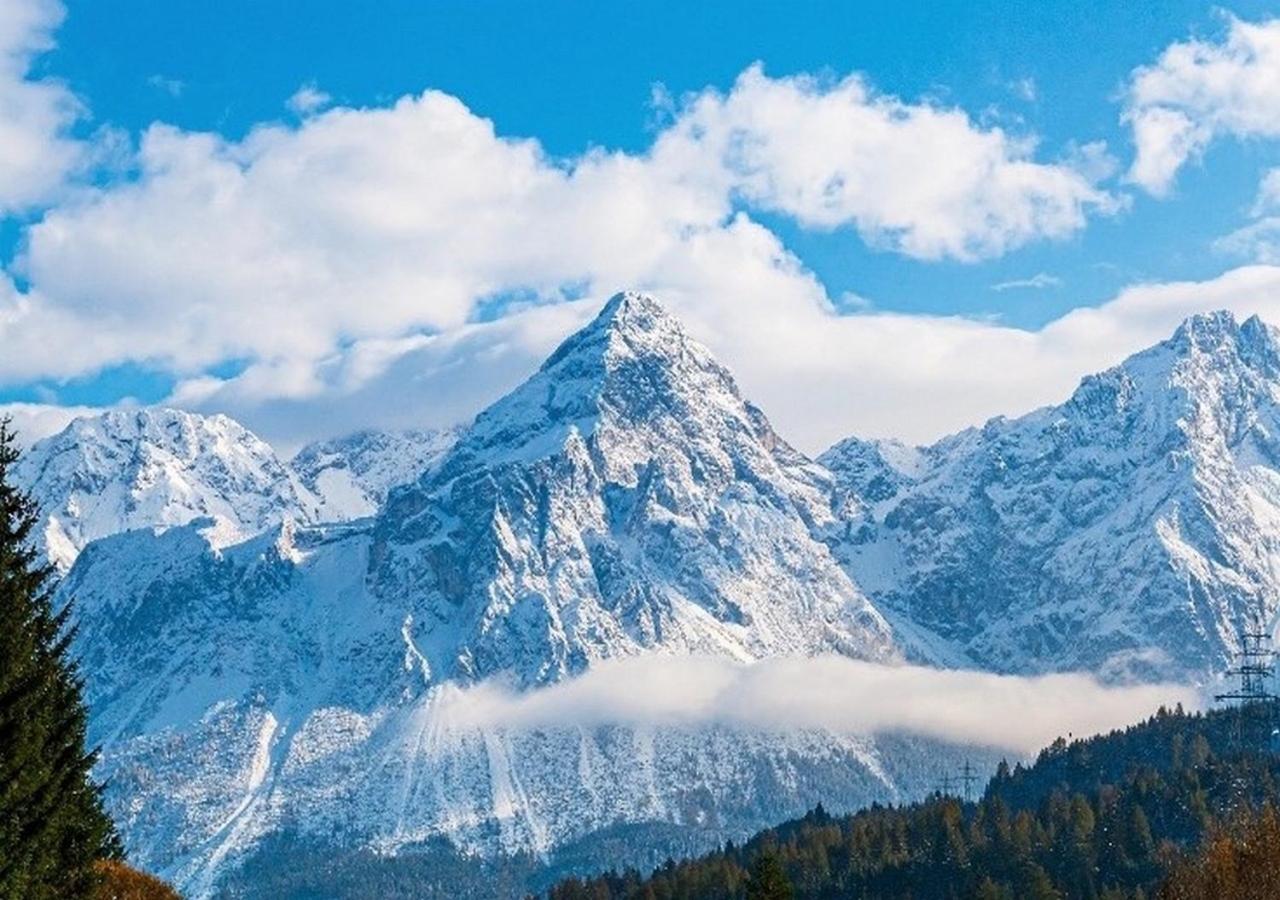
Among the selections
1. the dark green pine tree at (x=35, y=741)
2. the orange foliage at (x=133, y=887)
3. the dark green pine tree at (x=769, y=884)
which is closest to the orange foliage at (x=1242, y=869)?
the dark green pine tree at (x=35, y=741)

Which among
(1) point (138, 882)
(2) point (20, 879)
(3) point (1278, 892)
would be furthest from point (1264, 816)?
(1) point (138, 882)

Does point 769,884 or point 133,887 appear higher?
point 133,887

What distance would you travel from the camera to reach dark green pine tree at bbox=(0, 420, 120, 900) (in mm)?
46531

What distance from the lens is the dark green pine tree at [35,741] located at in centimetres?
4653

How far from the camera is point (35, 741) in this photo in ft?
156

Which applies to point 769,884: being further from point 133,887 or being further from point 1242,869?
point 1242,869

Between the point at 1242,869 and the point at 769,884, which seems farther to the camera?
the point at 769,884

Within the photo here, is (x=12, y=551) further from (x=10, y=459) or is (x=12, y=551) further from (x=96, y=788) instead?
(x=96, y=788)

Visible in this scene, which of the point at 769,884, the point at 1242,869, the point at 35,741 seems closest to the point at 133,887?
the point at 769,884

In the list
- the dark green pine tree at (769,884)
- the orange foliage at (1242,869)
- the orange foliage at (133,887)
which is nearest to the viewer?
the orange foliage at (1242,869)

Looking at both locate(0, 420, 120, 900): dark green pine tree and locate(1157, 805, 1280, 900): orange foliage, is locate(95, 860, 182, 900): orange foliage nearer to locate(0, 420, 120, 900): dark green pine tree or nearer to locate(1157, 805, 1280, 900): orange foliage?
locate(0, 420, 120, 900): dark green pine tree

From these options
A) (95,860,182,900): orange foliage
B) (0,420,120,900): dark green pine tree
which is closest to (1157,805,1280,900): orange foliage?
(0,420,120,900): dark green pine tree

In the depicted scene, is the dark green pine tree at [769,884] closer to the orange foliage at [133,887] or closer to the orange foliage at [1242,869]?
the orange foliage at [133,887]

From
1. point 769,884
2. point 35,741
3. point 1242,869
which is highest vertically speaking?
point 35,741
